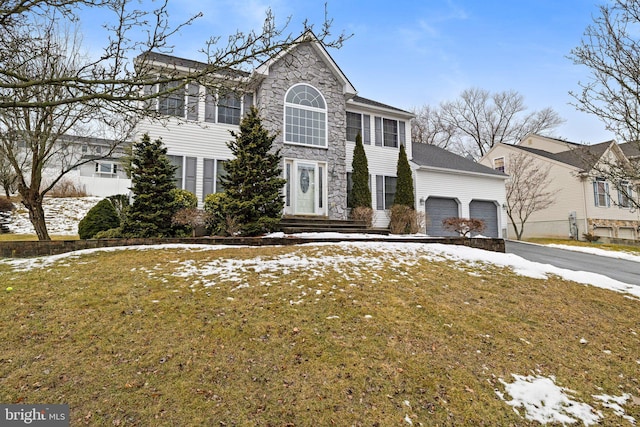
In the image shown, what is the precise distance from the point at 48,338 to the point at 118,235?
6352 millimetres

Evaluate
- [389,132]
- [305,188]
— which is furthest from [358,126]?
[305,188]

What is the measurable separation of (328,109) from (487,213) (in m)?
9.99

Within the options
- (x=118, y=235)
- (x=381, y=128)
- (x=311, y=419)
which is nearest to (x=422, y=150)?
(x=381, y=128)

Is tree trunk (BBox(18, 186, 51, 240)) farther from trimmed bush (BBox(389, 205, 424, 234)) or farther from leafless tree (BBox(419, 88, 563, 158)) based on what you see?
leafless tree (BBox(419, 88, 563, 158))

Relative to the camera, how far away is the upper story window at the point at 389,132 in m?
15.6

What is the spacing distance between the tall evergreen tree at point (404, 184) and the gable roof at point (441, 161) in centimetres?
97

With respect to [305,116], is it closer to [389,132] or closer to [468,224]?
[389,132]

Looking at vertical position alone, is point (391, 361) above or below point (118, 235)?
below

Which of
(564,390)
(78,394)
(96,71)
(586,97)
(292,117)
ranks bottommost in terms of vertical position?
(564,390)

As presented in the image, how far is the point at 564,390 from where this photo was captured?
3260 mm

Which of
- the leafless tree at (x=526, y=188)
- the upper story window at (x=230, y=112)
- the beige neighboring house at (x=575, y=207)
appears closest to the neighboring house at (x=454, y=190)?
the leafless tree at (x=526, y=188)

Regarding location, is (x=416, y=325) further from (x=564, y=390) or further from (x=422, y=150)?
(x=422, y=150)

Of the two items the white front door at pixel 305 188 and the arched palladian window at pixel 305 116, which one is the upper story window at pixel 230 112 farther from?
the white front door at pixel 305 188

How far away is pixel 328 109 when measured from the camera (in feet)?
46.0
